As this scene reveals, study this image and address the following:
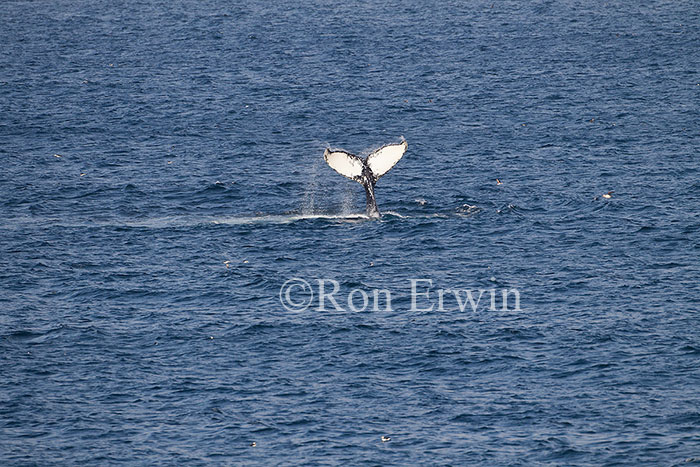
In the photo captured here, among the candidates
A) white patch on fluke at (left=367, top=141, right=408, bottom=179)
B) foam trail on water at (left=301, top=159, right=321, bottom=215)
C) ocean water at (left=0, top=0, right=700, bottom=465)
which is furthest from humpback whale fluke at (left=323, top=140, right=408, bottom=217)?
foam trail on water at (left=301, top=159, right=321, bottom=215)

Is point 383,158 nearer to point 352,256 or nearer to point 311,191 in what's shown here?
point 352,256

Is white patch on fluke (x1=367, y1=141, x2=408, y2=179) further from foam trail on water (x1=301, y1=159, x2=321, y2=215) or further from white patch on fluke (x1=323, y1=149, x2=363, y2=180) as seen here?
foam trail on water (x1=301, y1=159, x2=321, y2=215)

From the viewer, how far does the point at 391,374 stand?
33.8 metres

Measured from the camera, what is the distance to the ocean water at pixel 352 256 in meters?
31.1

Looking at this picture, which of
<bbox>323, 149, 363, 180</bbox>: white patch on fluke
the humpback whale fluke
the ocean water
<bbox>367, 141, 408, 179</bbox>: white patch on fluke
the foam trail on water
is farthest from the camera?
the foam trail on water

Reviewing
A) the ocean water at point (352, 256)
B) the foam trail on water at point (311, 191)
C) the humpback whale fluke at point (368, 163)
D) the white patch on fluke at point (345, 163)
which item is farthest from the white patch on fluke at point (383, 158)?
the foam trail on water at point (311, 191)

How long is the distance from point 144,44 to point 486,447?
206 ft

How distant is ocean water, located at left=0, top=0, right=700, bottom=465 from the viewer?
31.1 metres

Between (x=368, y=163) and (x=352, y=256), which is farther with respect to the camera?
(x=368, y=163)

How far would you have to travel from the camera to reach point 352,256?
43062 mm

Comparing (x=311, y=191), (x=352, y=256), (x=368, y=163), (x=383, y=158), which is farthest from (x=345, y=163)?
(x=311, y=191)

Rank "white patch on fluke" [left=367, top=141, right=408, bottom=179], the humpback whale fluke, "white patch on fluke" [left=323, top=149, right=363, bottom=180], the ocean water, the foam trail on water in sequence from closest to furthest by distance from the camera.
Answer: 1. the ocean water
2. "white patch on fluke" [left=323, top=149, right=363, bottom=180]
3. the humpback whale fluke
4. "white patch on fluke" [left=367, top=141, right=408, bottom=179]
5. the foam trail on water

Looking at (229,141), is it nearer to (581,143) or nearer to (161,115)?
(161,115)

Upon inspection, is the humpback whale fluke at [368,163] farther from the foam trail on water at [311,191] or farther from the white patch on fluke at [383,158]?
the foam trail on water at [311,191]
